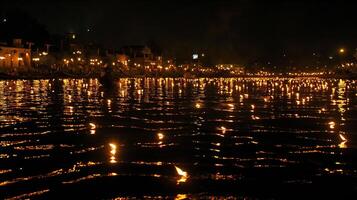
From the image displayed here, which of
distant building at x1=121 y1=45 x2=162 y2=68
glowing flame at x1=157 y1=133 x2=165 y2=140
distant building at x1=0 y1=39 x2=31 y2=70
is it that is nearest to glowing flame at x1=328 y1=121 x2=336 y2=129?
glowing flame at x1=157 y1=133 x2=165 y2=140

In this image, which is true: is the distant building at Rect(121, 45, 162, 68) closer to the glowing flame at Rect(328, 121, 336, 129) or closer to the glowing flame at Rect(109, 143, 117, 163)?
the glowing flame at Rect(328, 121, 336, 129)

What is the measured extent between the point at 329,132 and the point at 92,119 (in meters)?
9.83

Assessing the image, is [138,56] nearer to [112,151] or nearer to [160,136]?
[160,136]

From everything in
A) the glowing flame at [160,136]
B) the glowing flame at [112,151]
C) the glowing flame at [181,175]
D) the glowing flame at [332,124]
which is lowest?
the glowing flame at [332,124]

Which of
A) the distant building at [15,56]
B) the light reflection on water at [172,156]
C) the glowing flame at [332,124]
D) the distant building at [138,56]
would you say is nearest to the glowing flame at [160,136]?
the light reflection on water at [172,156]

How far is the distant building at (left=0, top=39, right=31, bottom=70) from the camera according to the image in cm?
10200

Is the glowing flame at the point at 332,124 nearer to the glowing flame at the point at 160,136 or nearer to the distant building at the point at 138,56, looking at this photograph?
the glowing flame at the point at 160,136

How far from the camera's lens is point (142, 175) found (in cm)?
1006

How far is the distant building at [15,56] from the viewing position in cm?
10200

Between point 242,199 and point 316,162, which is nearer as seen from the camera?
point 242,199

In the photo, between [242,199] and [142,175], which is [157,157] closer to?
[142,175]

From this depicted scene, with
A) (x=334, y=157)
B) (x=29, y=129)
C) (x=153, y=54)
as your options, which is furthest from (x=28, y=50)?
(x=334, y=157)

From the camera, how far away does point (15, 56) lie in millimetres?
107125

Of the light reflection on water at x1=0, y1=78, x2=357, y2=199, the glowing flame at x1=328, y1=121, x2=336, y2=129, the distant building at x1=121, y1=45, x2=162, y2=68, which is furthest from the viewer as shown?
the distant building at x1=121, y1=45, x2=162, y2=68
